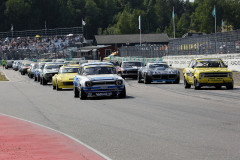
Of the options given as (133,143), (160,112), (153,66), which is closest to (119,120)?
(160,112)

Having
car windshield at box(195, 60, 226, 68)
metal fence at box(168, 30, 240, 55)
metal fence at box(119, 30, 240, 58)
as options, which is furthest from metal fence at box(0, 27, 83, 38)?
car windshield at box(195, 60, 226, 68)

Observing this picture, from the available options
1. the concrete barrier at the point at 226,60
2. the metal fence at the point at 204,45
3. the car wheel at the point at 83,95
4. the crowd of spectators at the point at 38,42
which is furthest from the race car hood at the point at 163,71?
the crowd of spectators at the point at 38,42

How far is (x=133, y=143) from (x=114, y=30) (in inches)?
7213

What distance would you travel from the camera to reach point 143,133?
1125 centimetres

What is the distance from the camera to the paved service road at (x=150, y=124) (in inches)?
353

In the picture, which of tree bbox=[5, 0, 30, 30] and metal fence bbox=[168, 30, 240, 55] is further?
tree bbox=[5, 0, 30, 30]

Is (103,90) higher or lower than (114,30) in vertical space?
lower

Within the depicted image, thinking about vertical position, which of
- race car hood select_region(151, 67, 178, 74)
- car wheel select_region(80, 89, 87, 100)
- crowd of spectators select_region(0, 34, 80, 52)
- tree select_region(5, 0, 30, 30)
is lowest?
car wheel select_region(80, 89, 87, 100)

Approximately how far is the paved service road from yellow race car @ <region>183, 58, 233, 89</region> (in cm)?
325

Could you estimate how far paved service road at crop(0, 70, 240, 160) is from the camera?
8.96m

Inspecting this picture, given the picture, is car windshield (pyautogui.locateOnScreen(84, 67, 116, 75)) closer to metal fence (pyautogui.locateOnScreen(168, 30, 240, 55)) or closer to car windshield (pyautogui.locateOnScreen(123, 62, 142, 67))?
car windshield (pyautogui.locateOnScreen(123, 62, 142, 67))

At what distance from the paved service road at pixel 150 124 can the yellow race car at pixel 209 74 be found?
3252mm

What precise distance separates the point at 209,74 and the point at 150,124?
1174 cm

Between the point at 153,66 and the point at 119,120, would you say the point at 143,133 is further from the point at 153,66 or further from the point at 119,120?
the point at 153,66
